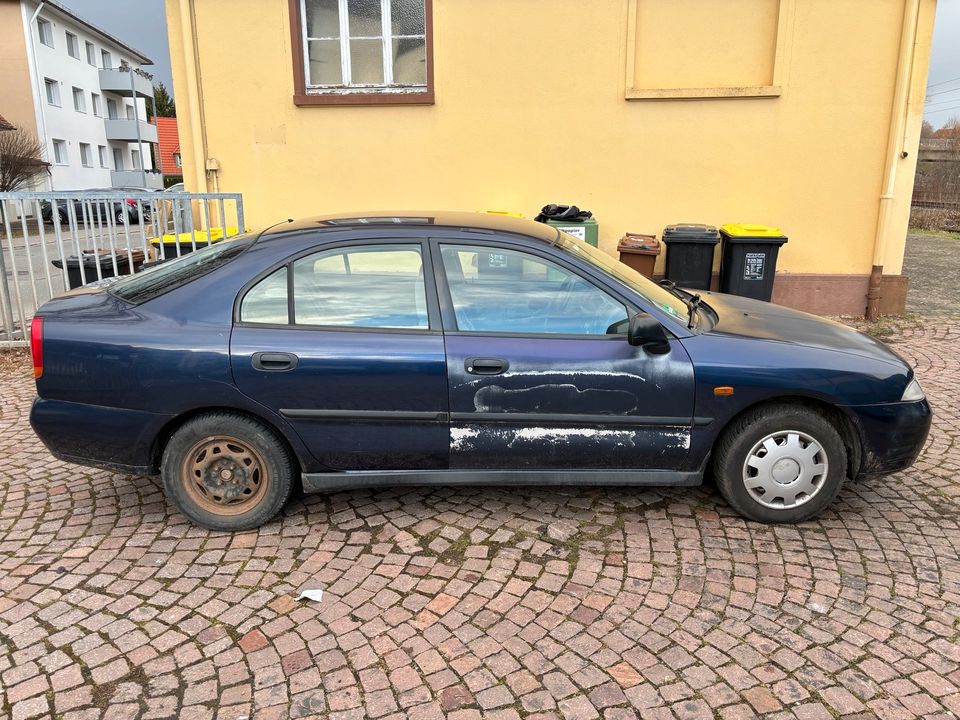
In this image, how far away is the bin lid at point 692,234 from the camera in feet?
27.7

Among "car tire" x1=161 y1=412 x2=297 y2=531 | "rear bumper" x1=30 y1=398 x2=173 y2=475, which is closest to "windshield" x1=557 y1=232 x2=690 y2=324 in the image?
"car tire" x1=161 y1=412 x2=297 y2=531

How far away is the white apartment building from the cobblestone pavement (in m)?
39.0

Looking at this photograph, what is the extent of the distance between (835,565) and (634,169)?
6384mm

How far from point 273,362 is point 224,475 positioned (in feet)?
2.18

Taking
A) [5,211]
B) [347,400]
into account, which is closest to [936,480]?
[347,400]

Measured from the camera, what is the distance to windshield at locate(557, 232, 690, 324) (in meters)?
3.87

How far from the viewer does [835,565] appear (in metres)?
3.48

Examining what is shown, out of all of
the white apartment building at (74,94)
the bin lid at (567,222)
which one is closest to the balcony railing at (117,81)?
the white apartment building at (74,94)

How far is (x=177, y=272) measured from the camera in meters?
3.97

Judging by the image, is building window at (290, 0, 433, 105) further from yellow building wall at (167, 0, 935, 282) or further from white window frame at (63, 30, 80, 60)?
white window frame at (63, 30, 80, 60)

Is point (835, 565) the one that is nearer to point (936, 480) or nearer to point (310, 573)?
point (936, 480)

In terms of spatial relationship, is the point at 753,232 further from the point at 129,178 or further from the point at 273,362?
the point at 129,178

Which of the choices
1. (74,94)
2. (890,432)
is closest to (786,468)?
(890,432)

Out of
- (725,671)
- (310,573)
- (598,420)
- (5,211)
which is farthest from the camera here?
(5,211)
